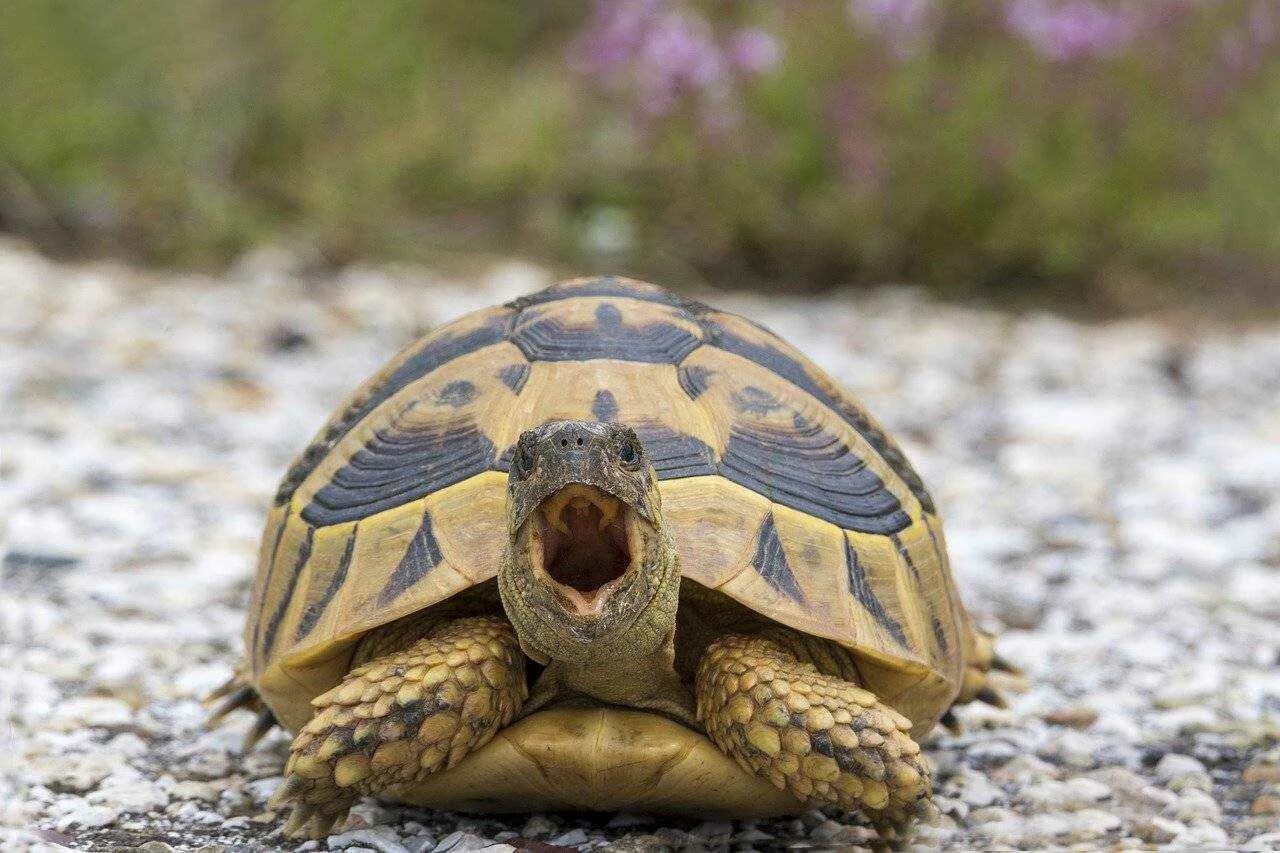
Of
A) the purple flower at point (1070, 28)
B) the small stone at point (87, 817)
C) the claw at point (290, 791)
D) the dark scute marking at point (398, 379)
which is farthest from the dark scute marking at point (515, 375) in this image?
the purple flower at point (1070, 28)

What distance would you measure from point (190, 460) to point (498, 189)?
3.81 metres

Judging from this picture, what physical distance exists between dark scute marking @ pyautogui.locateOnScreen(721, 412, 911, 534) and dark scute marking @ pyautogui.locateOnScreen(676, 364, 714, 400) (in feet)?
0.27

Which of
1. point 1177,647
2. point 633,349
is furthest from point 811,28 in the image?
point 633,349

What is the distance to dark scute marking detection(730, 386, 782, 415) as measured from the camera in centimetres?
234

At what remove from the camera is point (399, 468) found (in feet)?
7.59

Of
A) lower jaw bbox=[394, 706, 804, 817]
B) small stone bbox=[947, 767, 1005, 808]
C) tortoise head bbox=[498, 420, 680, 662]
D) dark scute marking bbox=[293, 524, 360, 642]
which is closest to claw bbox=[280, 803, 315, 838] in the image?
lower jaw bbox=[394, 706, 804, 817]

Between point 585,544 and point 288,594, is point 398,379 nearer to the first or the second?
point 288,594

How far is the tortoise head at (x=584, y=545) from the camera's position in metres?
1.87

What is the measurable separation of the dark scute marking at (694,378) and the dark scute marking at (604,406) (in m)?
0.13

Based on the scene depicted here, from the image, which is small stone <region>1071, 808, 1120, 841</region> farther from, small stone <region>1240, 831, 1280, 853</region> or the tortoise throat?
the tortoise throat

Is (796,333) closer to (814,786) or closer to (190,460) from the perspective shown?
(190,460)

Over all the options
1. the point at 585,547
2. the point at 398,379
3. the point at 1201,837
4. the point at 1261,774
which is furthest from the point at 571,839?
the point at 1261,774

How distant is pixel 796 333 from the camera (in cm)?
638

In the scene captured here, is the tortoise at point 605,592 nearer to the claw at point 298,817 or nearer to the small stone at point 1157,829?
the claw at point 298,817
